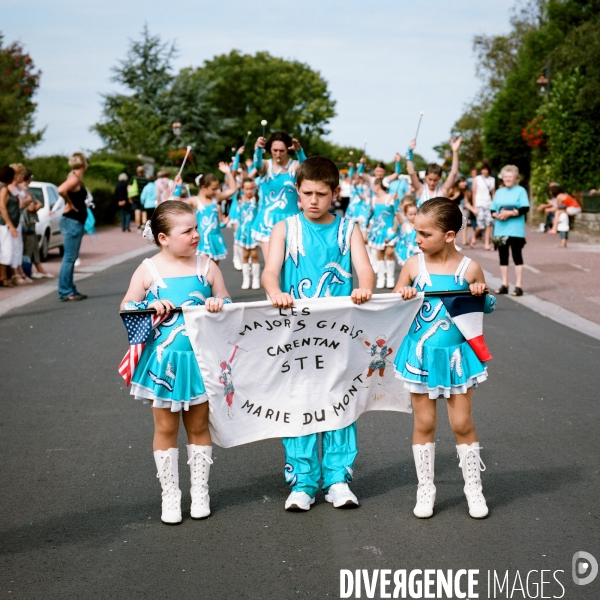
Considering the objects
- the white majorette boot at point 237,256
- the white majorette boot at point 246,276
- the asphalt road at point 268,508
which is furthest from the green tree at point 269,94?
the asphalt road at point 268,508

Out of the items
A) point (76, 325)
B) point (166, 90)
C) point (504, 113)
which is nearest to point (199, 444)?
point (76, 325)

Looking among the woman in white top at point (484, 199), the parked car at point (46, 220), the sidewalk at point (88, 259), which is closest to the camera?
the sidewalk at point (88, 259)

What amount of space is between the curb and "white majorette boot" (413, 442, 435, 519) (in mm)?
9040

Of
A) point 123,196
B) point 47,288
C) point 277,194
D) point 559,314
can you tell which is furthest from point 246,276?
point 123,196

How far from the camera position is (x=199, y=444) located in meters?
4.70

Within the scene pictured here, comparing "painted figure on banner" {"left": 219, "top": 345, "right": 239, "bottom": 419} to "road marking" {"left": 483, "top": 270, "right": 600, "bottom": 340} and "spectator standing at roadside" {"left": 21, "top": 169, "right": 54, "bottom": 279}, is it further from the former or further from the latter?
"spectator standing at roadside" {"left": 21, "top": 169, "right": 54, "bottom": 279}

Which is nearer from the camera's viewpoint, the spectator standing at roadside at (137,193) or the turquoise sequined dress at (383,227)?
the turquoise sequined dress at (383,227)

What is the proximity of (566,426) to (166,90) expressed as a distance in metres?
66.6

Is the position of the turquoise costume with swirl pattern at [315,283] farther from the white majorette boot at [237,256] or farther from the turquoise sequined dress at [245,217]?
the white majorette boot at [237,256]

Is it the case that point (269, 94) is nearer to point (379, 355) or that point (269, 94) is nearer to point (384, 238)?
point (384, 238)

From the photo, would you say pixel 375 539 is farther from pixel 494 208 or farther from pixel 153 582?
pixel 494 208

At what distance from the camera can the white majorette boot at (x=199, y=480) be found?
4.66m

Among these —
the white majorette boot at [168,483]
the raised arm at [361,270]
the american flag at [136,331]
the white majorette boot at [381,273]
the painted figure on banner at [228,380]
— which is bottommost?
the white majorette boot at [381,273]

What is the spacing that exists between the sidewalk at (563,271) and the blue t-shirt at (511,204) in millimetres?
1044
